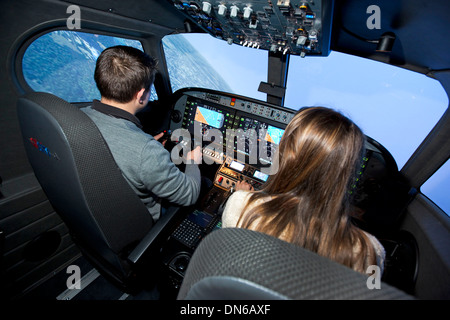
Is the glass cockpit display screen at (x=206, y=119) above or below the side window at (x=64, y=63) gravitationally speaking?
below

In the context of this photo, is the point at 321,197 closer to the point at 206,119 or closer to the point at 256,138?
the point at 256,138

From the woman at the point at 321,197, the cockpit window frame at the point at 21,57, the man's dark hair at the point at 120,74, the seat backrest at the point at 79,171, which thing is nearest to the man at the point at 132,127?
the man's dark hair at the point at 120,74

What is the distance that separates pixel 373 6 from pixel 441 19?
302mm

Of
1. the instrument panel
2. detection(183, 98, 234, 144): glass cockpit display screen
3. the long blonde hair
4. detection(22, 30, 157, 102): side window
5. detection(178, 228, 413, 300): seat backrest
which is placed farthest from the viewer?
detection(183, 98, 234, 144): glass cockpit display screen

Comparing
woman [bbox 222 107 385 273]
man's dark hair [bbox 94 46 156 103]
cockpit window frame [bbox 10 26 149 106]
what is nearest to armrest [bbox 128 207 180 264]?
woman [bbox 222 107 385 273]

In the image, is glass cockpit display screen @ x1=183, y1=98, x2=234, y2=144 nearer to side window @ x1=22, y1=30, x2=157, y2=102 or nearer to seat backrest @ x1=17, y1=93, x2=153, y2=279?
side window @ x1=22, y1=30, x2=157, y2=102

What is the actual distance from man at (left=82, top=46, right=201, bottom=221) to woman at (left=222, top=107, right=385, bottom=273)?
55 centimetres

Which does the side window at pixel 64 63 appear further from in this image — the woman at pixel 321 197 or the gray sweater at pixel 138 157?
the woman at pixel 321 197

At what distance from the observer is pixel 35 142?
0.98 metres

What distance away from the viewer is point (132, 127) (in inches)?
46.0

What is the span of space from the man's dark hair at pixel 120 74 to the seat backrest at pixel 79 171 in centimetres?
33

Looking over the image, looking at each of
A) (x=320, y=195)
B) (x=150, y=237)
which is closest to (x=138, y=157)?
(x=150, y=237)

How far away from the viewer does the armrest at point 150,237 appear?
3.92 feet

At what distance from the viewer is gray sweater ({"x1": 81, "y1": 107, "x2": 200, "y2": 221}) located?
3.53 ft
